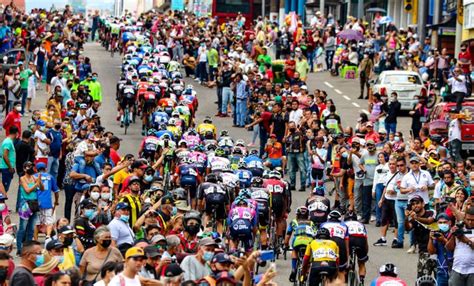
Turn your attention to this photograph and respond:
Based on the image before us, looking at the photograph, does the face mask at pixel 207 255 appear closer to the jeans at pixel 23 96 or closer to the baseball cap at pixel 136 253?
the baseball cap at pixel 136 253

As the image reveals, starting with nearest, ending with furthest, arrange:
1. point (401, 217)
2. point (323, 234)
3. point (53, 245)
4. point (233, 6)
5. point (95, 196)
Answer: point (53, 245)
point (323, 234)
point (95, 196)
point (401, 217)
point (233, 6)

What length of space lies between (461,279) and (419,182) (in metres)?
6.73

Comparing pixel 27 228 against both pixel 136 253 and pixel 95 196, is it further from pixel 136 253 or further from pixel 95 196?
pixel 136 253

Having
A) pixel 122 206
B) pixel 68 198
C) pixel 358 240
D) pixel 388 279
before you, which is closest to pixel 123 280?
pixel 388 279

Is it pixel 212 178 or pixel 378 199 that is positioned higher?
pixel 212 178

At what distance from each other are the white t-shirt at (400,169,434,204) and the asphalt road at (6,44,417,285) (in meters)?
1.04

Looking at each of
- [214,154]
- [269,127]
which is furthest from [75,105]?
[214,154]

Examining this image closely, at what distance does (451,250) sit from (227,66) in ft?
80.8

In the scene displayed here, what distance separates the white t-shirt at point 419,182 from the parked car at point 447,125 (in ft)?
28.5

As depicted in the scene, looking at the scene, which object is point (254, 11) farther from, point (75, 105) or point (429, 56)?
point (75, 105)

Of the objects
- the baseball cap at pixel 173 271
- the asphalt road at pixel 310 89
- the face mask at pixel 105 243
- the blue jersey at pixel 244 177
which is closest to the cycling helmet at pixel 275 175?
the blue jersey at pixel 244 177

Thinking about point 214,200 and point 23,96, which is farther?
point 23,96

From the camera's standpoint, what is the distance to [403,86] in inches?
1770

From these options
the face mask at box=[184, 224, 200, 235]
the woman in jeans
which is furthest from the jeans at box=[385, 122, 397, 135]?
the face mask at box=[184, 224, 200, 235]
